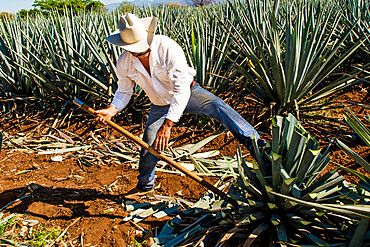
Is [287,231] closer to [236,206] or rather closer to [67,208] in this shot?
[236,206]

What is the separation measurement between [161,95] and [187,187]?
86 centimetres

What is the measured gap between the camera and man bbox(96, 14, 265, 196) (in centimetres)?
216

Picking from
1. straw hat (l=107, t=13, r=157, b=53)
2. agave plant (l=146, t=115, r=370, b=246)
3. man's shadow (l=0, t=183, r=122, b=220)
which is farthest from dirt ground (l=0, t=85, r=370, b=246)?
straw hat (l=107, t=13, r=157, b=53)

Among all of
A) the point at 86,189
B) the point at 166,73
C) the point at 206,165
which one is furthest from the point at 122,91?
the point at 206,165

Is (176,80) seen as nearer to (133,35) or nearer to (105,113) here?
(133,35)

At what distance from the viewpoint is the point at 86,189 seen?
2.87 m

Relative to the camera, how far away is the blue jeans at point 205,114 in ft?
7.70

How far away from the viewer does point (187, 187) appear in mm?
2775

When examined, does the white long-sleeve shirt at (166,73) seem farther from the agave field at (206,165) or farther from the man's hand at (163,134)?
the agave field at (206,165)

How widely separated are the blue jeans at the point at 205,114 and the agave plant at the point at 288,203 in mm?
420

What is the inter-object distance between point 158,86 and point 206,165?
1063 millimetres

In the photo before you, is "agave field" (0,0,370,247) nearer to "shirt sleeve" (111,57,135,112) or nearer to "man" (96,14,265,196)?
"man" (96,14,265,196)

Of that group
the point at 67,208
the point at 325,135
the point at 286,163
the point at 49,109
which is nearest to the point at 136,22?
the point at 286,163

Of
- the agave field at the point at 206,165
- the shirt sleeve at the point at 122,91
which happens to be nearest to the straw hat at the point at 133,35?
the shirt sleeve at the point at 122,91
